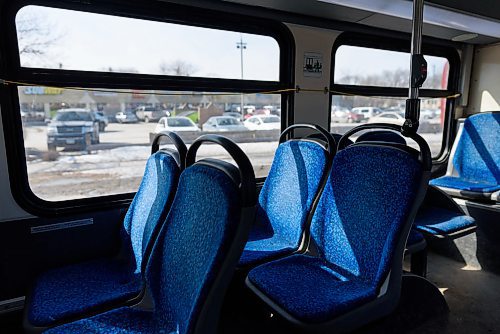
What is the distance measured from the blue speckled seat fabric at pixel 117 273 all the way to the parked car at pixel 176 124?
613mm

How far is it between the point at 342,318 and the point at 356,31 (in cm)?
246

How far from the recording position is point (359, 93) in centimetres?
307

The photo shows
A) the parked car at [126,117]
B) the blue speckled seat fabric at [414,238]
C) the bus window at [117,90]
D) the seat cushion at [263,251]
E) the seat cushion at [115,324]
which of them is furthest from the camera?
the parked car at [126,117]

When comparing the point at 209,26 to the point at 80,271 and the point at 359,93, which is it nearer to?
the point at 359,93

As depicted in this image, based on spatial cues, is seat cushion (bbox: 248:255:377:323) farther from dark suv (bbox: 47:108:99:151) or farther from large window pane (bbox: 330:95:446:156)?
large window pane (bbox: 330:95:446:156)

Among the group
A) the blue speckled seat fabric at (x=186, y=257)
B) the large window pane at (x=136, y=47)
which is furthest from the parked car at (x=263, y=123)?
the blue speckled seat fabric at (x=186, y=257)

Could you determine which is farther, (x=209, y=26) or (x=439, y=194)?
(x=439, y=194)

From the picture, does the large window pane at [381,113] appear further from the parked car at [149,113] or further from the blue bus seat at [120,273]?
the blue bus seat at [120,273]

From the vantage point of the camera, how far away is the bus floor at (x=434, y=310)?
5.39ft

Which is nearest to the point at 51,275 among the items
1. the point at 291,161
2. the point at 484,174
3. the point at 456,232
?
the point at 291,161

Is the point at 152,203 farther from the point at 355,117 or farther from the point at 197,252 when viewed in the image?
the point at 355,117

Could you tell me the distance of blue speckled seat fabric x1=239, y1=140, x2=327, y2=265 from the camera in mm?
1819

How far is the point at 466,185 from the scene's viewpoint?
9.47 ft

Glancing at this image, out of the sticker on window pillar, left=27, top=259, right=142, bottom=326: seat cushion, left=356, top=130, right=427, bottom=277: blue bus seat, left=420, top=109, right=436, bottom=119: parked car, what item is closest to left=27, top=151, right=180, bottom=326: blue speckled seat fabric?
left=27, top=259, right=142, bottom=326: seat cushion
